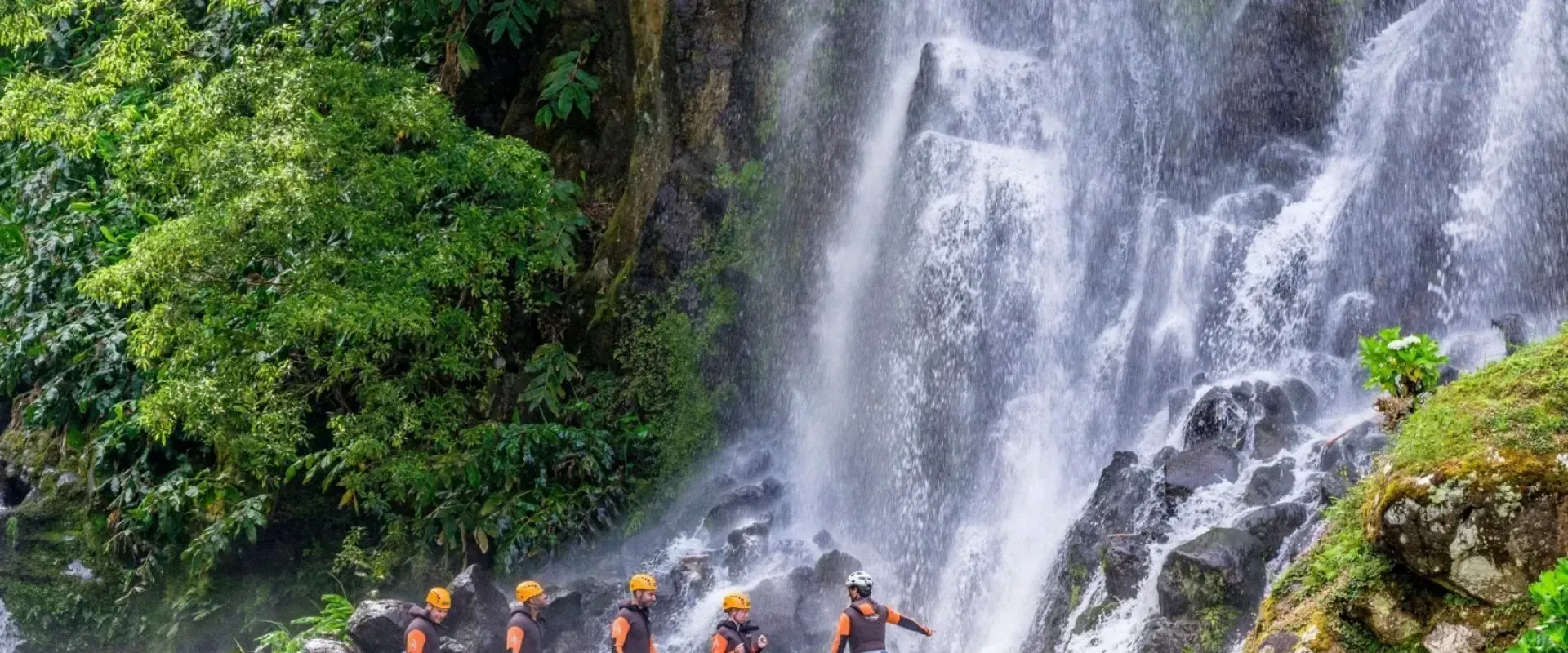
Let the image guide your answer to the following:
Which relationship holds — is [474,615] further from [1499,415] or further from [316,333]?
[1499,415]

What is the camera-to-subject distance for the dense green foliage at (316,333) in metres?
15.8

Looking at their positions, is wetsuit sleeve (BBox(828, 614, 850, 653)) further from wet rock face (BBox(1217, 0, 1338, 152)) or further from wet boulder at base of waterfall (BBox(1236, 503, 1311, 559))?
wet rock face (BBox(1217, 0, 1338, 152))

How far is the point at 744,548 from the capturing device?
625 inches

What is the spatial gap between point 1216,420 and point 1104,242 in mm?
3648

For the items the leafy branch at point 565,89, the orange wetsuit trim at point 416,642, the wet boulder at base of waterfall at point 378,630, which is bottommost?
the wet boulder at base of waterfall at point 378,630

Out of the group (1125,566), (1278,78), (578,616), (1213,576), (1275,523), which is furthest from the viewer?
(1278,78)

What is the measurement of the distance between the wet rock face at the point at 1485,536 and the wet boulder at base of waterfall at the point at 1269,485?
449 centimetres

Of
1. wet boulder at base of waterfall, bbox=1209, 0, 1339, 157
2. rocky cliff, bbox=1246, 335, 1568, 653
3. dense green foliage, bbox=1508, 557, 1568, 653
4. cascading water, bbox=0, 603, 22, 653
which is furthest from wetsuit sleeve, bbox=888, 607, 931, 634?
cascading water, bbox=0, 603, 22, 653

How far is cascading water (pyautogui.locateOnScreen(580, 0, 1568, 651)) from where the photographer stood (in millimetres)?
15164

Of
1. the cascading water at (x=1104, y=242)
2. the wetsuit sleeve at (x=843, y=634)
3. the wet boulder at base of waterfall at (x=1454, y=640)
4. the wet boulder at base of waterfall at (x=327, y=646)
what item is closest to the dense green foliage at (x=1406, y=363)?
the wet boulder at base of waterfall at (x=1454, y=640)

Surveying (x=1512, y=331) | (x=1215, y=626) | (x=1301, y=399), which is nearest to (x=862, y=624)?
(x=1215, y=626)

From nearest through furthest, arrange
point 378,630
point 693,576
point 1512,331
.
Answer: point 378,630 < point 1512,331 < point 693,576

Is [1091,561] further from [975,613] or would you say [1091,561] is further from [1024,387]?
[1024,387]

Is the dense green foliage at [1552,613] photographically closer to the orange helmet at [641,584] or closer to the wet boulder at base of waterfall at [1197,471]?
the orange helmet at [641,584]
